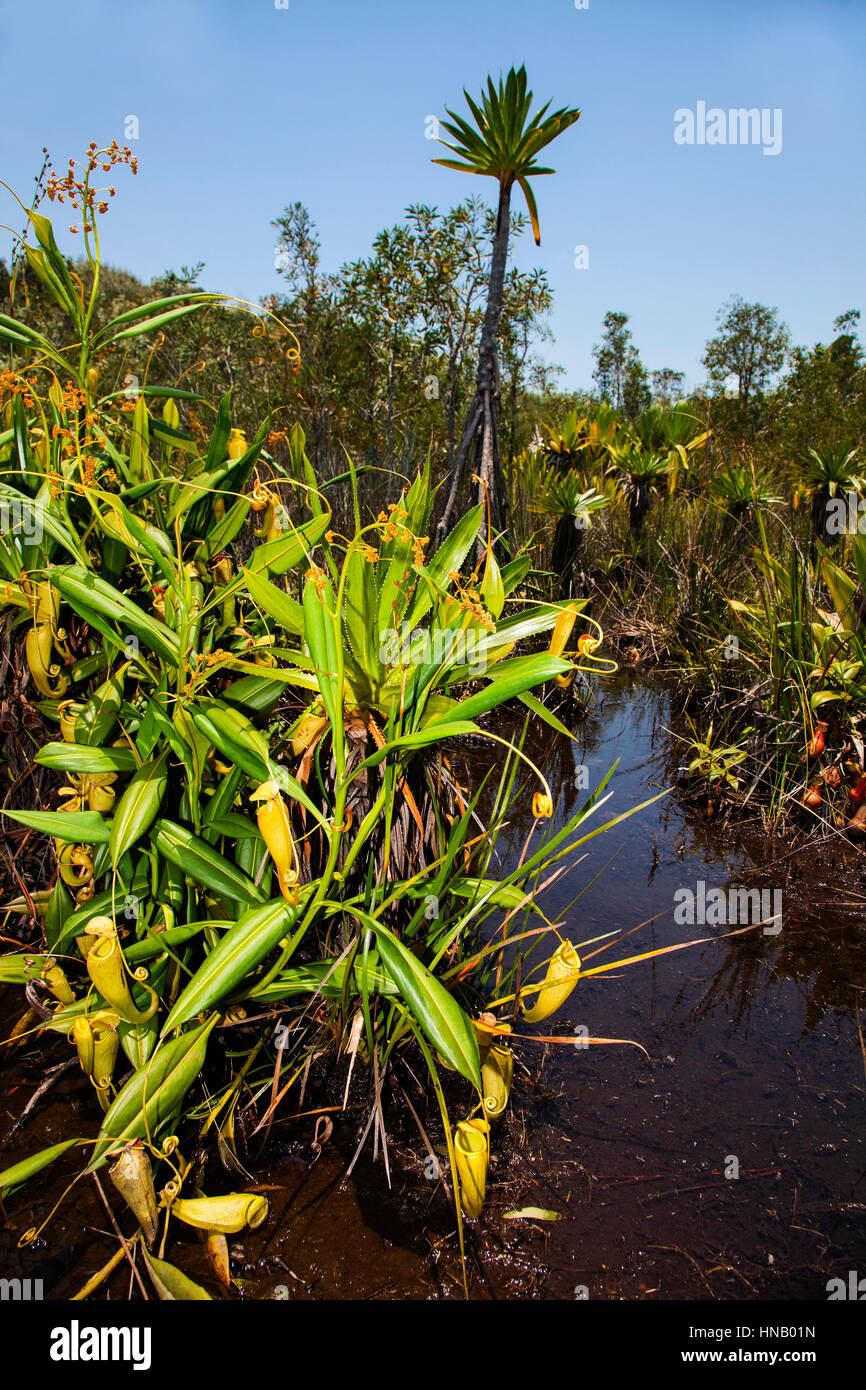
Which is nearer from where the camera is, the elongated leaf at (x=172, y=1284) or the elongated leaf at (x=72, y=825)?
the elongated leaf at (x=172, y=1284)

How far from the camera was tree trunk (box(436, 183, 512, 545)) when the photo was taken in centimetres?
460

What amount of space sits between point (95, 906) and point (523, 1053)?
3.46ft

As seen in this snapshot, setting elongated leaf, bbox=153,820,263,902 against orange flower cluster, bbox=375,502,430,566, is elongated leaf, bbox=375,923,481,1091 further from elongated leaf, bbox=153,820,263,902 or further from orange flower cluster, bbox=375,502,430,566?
orange flower cluster, bbox=375,502,430,566

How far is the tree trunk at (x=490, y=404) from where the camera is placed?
15.1 feet

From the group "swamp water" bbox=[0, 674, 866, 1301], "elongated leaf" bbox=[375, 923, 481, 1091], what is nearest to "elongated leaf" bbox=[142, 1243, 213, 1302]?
"swamp water" bbox=[0, 674, 866, 1301]

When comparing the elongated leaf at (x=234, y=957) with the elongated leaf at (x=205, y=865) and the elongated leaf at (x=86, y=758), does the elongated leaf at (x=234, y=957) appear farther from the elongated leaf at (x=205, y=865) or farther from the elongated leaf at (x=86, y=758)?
the elongated leaf at (x=86, y=758)

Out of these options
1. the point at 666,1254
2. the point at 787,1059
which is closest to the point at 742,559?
the point at 787,1059

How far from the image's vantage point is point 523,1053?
1.74 metres

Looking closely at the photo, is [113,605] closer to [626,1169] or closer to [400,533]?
[400,533]

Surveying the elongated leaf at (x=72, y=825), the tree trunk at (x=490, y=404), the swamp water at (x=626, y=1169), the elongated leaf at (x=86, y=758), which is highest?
the tree trunk at (x=490, y=404)

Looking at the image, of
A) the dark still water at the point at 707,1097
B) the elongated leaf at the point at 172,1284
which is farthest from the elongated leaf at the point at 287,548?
the dark still water at the point at 707,1097

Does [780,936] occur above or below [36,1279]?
above

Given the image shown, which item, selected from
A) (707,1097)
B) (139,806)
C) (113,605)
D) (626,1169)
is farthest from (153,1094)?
(707,1097)
